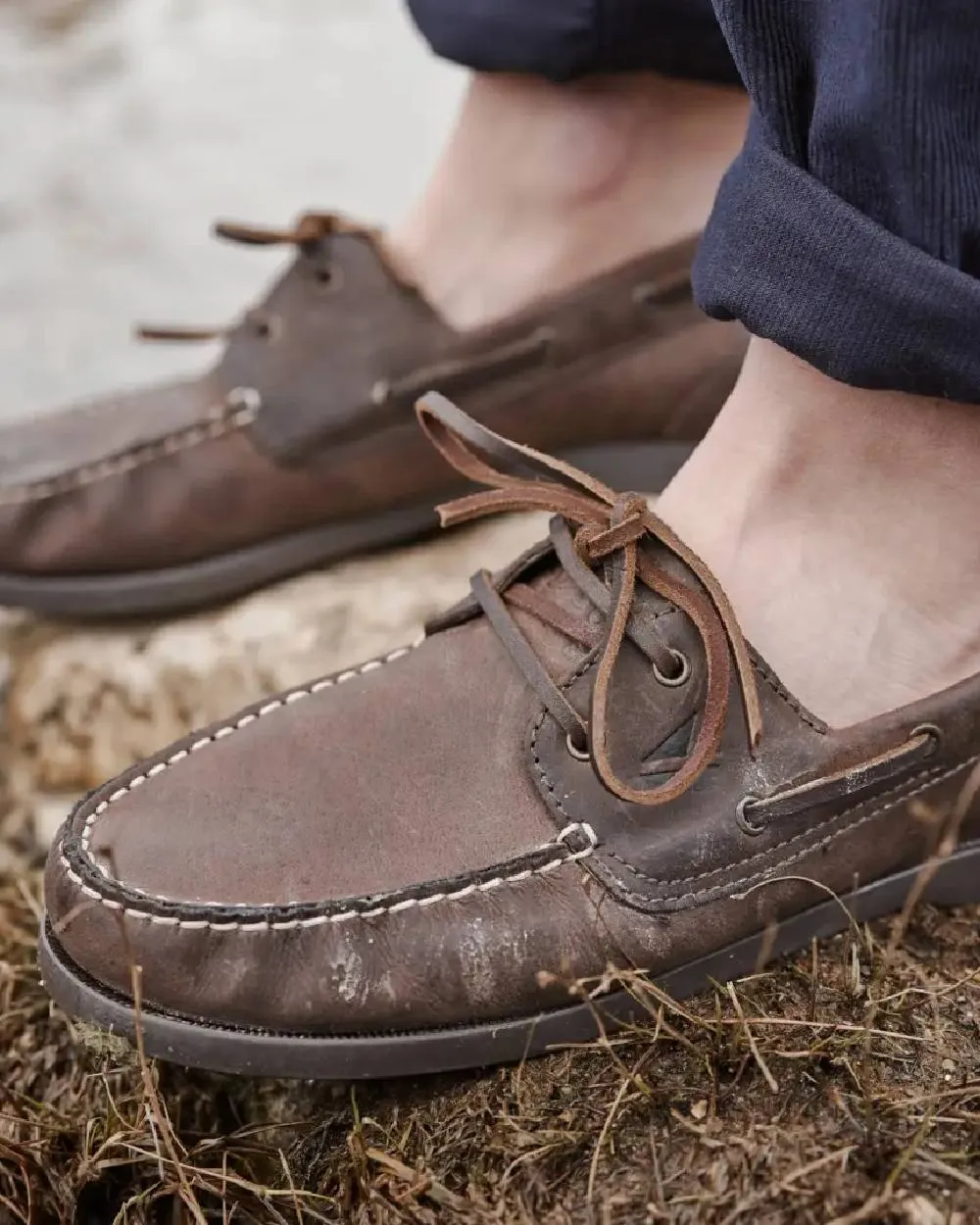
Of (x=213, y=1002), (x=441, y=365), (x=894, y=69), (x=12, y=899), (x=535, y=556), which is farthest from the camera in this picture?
(x=441, y=365)

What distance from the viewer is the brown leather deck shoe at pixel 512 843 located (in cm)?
105

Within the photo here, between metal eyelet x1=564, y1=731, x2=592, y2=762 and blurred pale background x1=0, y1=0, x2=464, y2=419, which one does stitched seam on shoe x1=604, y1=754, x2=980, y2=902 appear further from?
blurred pale background x1=0, y1=0, x2=464, y2=419

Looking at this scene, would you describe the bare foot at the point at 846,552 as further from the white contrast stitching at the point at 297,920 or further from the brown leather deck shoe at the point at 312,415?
the brown leather deck shoe at the point at 312,415

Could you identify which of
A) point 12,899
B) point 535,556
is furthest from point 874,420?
point 12,899

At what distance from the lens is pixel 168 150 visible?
12.2 feet

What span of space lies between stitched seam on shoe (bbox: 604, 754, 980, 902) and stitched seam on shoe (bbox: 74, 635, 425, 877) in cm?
30

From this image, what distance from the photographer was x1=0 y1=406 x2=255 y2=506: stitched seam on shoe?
1.65 metres

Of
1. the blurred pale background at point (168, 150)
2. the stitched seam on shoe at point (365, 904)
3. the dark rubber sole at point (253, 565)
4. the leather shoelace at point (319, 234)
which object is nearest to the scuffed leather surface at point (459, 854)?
the stitched seam on shoe at point (365, 904)

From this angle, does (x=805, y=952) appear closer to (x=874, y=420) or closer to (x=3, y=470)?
(x=874, y=420)

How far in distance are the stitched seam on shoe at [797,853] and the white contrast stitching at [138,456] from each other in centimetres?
88

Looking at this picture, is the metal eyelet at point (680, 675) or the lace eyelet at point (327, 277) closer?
the metal eyelet at point (680, 675)

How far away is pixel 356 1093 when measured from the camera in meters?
1.13

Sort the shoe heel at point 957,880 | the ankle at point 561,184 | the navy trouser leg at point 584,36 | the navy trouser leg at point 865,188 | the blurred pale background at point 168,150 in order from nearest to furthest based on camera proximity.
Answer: the navy trouser leg at point 865,188 < the shoe heel at point 957,880 < the navy trouser leg at point 584,36 < the ankle at point 561,184 < the blurred pale background at point 168,150

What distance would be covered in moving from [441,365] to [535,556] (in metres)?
0.54
